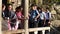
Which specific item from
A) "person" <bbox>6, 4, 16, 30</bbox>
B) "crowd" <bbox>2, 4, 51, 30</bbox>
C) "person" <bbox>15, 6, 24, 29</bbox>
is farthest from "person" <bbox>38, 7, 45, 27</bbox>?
"person" <bbox>6, 4, 16, 30</bbox>

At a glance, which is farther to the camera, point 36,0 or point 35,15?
point 36,0

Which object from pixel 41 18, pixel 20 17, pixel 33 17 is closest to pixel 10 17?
pixel 20 17

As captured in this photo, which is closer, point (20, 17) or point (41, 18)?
point (20, 17)

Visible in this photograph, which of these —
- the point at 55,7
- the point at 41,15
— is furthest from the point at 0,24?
the point at 55,7

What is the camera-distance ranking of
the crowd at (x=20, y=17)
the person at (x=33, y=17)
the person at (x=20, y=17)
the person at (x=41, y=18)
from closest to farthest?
the crowd at (x=20, y=17) → the person at (x=20, y=17) → the person at (x=33, y=17) → the person at (x=41, y=18)

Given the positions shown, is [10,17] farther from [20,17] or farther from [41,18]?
[41,18]

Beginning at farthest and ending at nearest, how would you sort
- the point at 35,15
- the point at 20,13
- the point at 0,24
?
the point at 35,15 → the point at 20,13 → the point at 0,24

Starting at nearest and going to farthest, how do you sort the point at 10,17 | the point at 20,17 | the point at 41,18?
1. the point at 10,17
2. the point at 20,17
3. the point at 41,18

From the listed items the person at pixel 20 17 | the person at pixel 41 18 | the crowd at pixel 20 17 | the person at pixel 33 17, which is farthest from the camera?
the person at pixel 41 18

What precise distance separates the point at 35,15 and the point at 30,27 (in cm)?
55

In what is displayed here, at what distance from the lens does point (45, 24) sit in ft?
39.9

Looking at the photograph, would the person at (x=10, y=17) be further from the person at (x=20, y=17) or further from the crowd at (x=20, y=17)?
the person at (x=20, y=17)

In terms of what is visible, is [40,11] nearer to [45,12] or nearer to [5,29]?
[45,12]

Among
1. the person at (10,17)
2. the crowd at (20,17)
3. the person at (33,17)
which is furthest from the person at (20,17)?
the person at (33,17)
